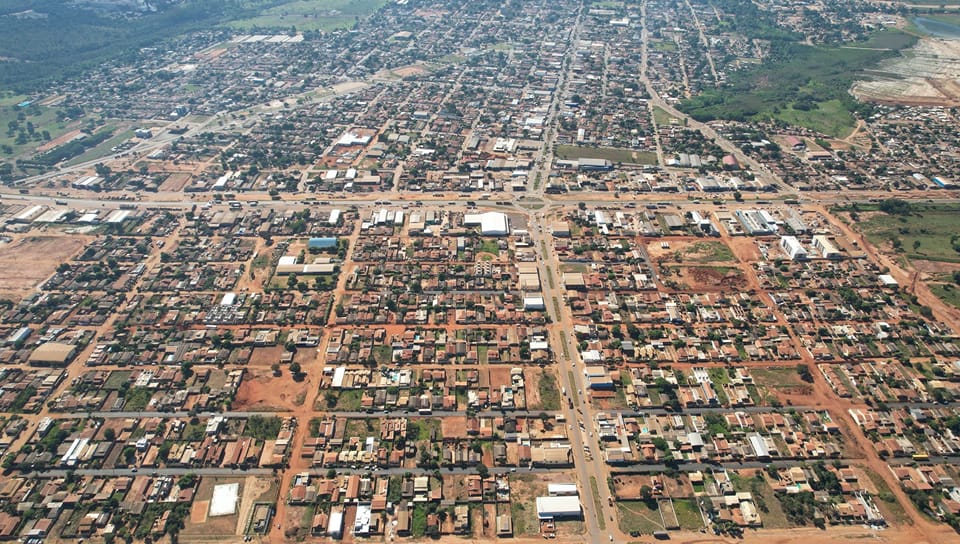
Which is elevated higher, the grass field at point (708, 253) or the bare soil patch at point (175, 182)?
the bare soil patch at point (175, 182)

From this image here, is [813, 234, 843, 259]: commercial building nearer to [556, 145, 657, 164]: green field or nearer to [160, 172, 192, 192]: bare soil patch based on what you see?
[556, 145, 657, 164]: green field

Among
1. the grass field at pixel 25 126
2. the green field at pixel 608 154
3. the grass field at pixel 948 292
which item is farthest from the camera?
the grass field at pixel 25 126

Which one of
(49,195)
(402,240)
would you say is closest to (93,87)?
(49,195)

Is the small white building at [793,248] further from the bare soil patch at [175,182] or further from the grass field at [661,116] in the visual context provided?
the bare soil patch at [175,182]

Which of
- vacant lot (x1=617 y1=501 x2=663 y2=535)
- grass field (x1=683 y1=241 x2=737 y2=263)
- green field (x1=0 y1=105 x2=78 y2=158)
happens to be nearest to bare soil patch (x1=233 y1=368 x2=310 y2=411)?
vacant lot (x1=617 y1=501 x2=663 y2=535)

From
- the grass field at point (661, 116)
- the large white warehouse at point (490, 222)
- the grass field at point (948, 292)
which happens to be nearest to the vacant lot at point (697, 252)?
the large white warehouse at point (490, 222)
